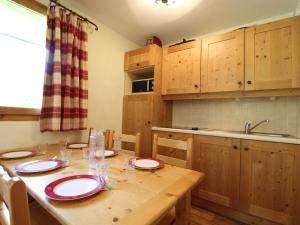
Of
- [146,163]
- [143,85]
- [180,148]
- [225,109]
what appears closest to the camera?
[146,163]

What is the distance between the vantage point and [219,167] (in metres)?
1.82

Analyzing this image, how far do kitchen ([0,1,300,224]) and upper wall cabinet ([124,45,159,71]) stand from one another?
0.05 feet

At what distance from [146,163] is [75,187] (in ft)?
1.61

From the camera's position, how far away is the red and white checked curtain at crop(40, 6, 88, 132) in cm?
163

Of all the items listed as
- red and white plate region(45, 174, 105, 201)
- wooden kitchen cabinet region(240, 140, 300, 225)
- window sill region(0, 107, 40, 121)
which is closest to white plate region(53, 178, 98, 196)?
red and white plate region(45, 174, 105, 201)

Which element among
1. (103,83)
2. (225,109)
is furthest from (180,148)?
(103,83)

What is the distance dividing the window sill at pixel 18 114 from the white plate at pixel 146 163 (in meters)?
1.21

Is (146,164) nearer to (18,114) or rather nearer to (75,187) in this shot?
(75,187)

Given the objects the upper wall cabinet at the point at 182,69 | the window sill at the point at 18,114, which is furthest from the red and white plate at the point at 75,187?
the upper wall cabinet at the point at 182,69

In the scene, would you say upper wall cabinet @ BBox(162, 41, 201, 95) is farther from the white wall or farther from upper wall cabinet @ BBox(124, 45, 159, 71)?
the white wall

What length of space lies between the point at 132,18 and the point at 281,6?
1770 mm

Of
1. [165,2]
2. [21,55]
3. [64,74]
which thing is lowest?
[64,74]

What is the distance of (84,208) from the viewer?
597mm

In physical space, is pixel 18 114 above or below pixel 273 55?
below
